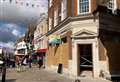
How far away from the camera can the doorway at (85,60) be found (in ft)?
78.7

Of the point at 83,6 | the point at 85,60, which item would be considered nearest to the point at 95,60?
the point at 85,60

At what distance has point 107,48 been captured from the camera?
23234 mm

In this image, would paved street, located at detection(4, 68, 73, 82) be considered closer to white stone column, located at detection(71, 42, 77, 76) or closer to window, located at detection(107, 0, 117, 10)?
white stone column, located at detection(71, 42, 77, 76)

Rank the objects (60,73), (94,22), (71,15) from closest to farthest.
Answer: (94,22) → (71,15) → (60,73)

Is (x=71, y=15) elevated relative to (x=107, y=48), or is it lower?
elevated

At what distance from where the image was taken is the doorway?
78.7 feet

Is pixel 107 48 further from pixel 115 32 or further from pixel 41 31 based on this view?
pixel 41 31

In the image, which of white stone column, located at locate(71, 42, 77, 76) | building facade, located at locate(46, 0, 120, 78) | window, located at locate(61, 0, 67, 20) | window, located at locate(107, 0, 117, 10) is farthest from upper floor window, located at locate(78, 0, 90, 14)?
white stone column, located at locate(71, 42, 77, 76)

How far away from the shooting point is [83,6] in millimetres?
24641

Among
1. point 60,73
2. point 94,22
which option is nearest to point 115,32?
point 94,22

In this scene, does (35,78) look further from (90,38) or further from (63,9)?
(63,9)

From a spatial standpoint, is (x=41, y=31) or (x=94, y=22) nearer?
(x=94, y=22)

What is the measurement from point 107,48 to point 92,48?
129 centimetres

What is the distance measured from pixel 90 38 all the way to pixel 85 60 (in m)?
2.21
